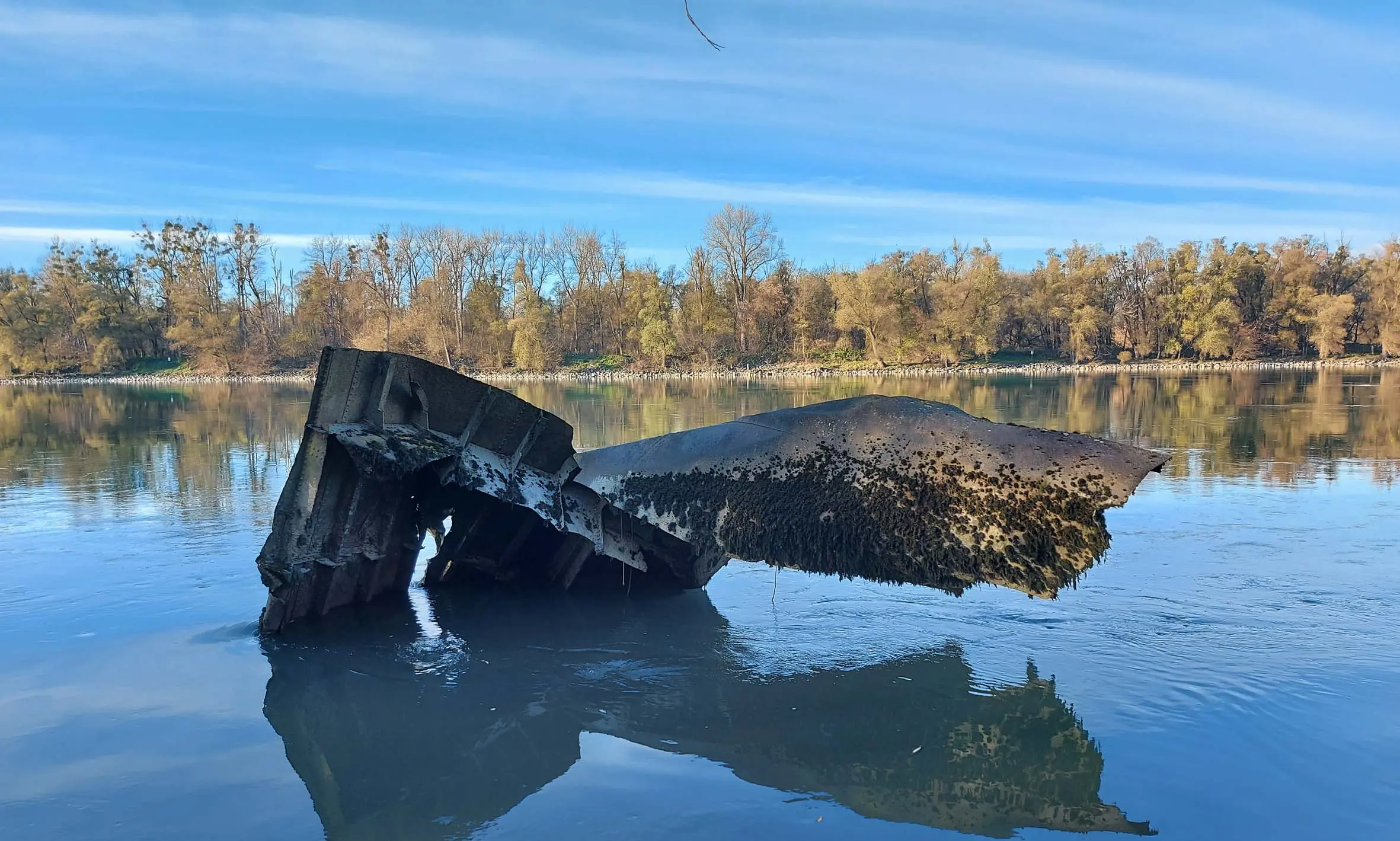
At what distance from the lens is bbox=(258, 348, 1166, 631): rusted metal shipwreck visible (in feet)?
20.9

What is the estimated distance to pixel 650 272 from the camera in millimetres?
104000

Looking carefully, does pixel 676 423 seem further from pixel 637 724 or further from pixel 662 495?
pixel 637 724

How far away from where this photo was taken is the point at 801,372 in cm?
8675

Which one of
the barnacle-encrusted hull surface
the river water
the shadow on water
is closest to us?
the river water

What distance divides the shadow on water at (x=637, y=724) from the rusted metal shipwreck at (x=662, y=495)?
89cm

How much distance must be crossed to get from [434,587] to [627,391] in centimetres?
4744

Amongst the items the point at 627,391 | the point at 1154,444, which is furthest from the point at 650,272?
the point at 1154,444

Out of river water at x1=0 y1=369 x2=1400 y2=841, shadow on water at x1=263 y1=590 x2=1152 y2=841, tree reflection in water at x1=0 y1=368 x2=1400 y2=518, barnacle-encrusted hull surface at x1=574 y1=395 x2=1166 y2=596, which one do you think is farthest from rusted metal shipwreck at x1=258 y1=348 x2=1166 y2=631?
tree reflection in water at x1=0 y1=368 x2=1400 y2=518

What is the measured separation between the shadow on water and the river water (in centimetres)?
2

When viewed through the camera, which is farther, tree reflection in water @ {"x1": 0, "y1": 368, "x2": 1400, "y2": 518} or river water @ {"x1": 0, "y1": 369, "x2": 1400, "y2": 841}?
tree reflection in water @ {"x1": 0, "y1": 368, "x2": 1400, "y2": 518}

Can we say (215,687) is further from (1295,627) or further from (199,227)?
(199,227)

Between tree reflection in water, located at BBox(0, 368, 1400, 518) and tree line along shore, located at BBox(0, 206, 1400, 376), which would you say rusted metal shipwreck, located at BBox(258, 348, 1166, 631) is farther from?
tree line along shore, located at BBox(0, 206, 1400, 376)

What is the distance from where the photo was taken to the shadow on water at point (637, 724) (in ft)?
18.5

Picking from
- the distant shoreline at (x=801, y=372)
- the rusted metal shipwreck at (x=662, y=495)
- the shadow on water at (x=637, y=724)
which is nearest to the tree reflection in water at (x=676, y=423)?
the rusted metal shipwreck at (x=662, y=495)
